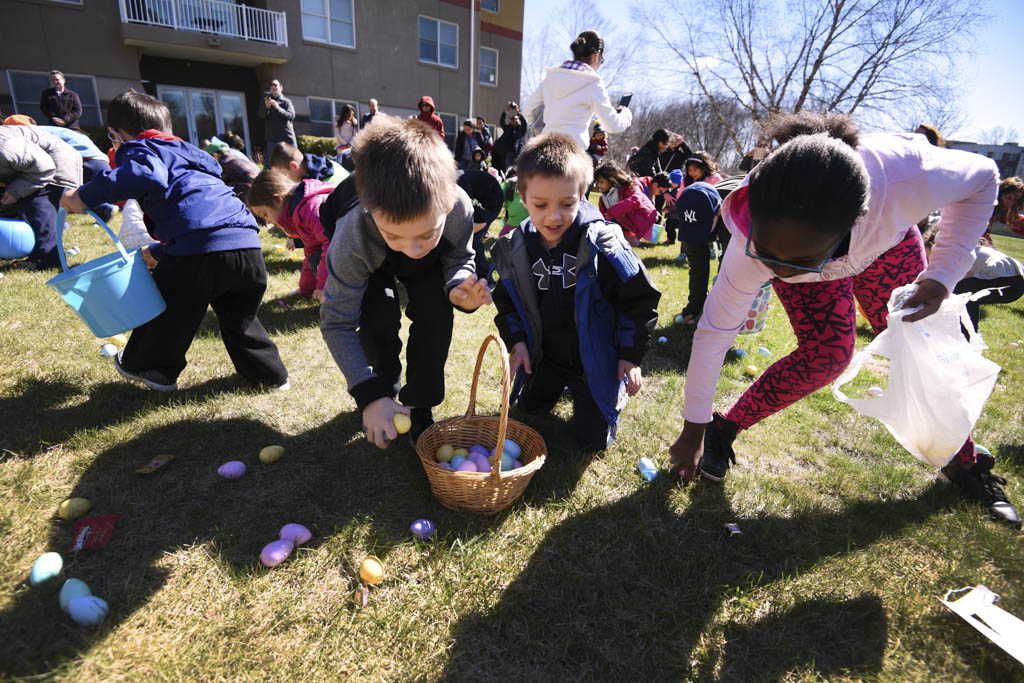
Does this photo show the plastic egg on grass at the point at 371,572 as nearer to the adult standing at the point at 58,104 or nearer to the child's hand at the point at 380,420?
the child's hand at the point at 380,420

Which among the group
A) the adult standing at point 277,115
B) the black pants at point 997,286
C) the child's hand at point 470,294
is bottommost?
the black pants at point 997,286

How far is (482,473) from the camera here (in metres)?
1.87

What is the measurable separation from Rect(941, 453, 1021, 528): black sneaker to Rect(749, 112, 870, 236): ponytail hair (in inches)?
59.9

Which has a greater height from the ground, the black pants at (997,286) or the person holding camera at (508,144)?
the person holding camera at (508,144)

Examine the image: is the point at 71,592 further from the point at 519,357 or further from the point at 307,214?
the point at 307,214

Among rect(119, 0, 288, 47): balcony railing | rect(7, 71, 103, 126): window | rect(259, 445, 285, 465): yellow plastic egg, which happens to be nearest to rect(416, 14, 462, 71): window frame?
rect(119, 0, 288, 47): balcony railing

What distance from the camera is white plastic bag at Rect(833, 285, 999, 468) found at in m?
1.88

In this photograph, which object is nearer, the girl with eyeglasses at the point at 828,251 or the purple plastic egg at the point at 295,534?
the girl with eyeglasses at the point at 828,251

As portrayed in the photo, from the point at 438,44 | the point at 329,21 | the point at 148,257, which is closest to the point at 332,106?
the point at 329,21

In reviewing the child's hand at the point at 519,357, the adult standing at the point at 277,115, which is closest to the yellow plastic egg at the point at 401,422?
the child's hand at the point at 519,357

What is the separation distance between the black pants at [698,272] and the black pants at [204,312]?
3.16 meters

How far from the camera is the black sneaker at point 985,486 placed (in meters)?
2.03

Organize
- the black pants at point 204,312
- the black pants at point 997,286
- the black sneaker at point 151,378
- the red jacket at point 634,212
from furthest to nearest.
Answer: the red jacket at point 634,212 → the black pants at point 997,286 → the black sneaker at point 151,378 → the black pants at point 204,312

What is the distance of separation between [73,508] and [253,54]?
1590 cm
